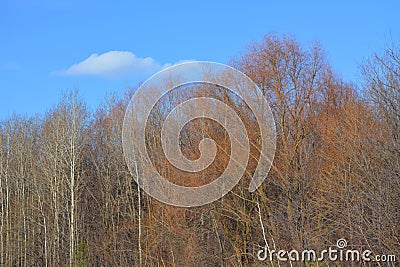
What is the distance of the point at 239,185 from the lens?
15.2 m

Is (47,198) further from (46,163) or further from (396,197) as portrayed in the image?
(396,197)

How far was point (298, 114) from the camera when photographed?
15797 millimetres

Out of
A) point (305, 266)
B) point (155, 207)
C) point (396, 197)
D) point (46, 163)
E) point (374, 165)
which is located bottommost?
point (305, 266)

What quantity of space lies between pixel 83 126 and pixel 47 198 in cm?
453

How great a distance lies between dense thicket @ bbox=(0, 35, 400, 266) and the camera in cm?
936

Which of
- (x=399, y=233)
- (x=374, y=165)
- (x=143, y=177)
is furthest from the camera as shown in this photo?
(x=143, y=177)

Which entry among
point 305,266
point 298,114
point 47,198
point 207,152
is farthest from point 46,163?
point 305,266

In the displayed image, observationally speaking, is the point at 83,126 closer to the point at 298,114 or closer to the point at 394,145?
the point at 298,114

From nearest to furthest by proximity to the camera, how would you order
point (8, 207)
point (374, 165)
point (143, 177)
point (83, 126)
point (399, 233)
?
point (399, 233), point (374, 165), point (143, 177), point (83, 126), point (8, 207)

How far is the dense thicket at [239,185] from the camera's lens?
936 cm

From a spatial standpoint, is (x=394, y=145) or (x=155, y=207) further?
(x=155, y=207)

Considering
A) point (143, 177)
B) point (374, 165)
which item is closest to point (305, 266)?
point (374, 165)

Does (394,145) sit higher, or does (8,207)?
(8,207)

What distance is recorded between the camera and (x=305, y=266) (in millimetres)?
9836
